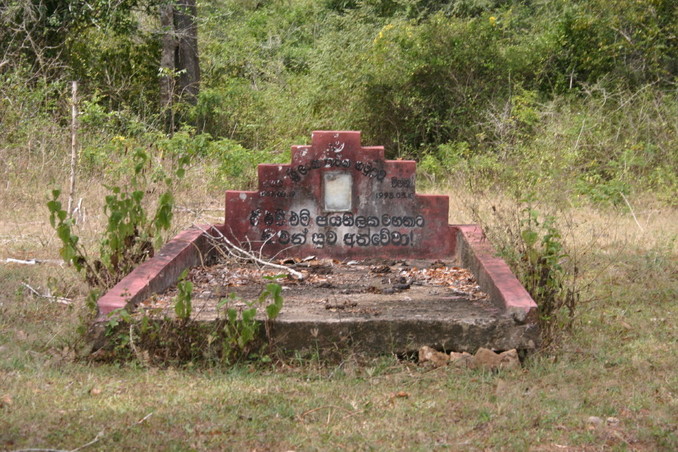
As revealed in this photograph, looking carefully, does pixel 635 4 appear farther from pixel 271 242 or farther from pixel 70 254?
pixel 70 254

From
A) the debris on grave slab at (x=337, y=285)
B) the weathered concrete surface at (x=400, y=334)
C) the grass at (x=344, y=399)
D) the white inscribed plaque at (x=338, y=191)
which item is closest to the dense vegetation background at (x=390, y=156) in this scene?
the grass at (x=344, y=399)

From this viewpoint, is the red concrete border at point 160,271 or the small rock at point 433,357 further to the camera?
the red concrete border at point 160,271

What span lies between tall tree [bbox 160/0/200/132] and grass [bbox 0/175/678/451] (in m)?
10.1

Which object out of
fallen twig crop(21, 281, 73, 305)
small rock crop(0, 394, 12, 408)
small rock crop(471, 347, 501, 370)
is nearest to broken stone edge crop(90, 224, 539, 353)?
small rock crop(471, 347, 501, 370)

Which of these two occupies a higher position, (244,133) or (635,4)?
(635,4)

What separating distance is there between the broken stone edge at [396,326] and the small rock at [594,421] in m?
1.01

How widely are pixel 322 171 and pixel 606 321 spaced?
2944 mm

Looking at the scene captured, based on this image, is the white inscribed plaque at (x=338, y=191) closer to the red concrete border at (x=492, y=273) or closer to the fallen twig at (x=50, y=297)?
the red concrete border at (x=492, y=273)

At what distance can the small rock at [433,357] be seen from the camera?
18.4ft

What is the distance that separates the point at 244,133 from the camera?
17156 mm

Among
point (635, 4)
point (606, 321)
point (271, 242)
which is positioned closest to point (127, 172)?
point (271, 242)

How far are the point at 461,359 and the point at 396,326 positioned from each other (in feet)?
1.39

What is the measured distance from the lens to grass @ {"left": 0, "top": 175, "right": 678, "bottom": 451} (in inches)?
173

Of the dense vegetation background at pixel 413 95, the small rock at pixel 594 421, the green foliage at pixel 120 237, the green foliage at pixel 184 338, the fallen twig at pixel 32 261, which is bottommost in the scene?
the small rock at pixel 594 421
